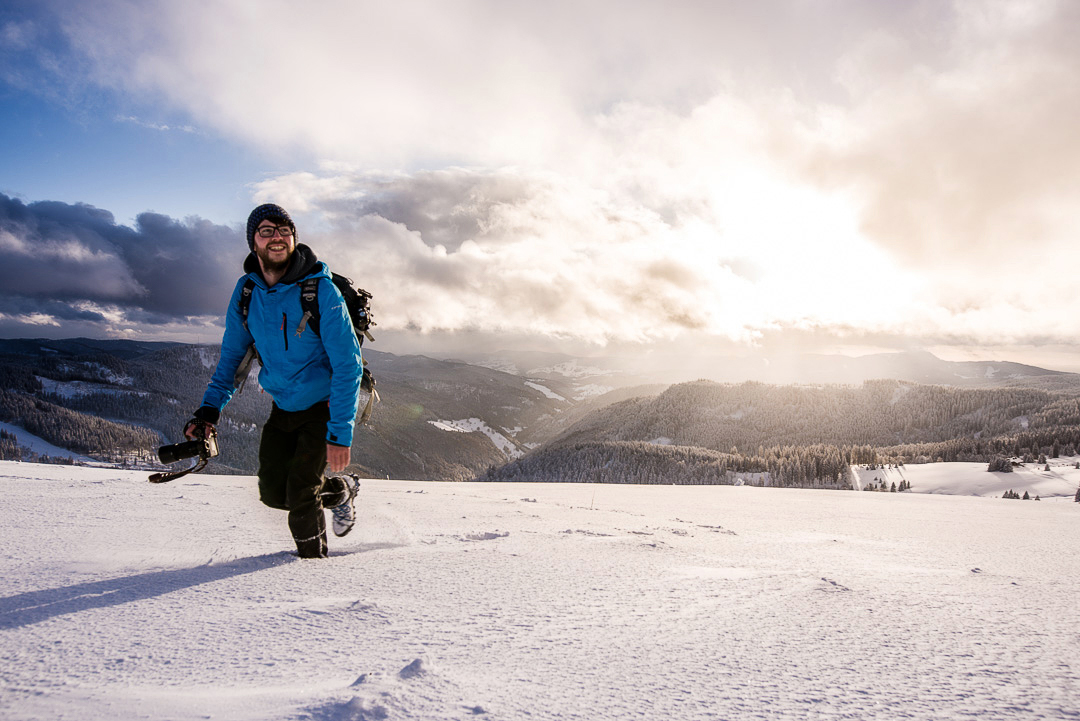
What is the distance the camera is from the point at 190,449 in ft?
10.2

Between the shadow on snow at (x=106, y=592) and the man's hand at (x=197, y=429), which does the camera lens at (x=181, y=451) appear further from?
the shadow on snow at (x=106, y=592)

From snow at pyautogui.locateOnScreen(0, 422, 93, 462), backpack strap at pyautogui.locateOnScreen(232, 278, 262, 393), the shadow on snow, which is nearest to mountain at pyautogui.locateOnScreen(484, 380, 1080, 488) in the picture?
backpack strap at pyautogui.locateOnScreen(232, 278, 262, 393)

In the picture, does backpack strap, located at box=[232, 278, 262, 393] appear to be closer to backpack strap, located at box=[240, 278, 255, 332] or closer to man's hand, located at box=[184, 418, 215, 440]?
backpack strap, located at box=[240, 278, 255, 332]

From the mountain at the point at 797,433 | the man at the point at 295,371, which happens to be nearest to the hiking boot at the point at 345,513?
the man at the point at 295,371

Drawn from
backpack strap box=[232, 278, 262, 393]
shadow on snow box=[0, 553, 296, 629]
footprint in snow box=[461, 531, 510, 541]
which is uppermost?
backpack strap box=[232, 278, 262, 393]

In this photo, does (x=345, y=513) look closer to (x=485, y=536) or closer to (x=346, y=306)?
(x=485, y=536)

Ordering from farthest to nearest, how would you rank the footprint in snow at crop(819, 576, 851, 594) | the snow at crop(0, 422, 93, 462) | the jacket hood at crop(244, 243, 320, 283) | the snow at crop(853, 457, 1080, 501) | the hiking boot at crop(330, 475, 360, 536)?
1. the snow at crop(0, 422, 93, 462)
2. the snow at crop(853, 457, 1080, 501)
3. the hiking boot at crop(330, 475, 360, 536)
4. the jacket hood at crop(244, 243, 320, 283)
5. the footprint in snow at crop(819, 576, 851, 594)

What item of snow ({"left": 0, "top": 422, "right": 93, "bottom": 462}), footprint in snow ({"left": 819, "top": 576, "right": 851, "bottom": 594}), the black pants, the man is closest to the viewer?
footprint in snow ({"left": 819, "top": 576, "right": 851, "bottom": 594})

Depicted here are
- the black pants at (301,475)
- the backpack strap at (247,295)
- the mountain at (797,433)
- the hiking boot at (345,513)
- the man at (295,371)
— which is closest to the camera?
the black pants at (301,475)

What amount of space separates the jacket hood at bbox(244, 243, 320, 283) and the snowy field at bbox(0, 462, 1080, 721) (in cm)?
174

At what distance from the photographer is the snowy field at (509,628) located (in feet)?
4.47

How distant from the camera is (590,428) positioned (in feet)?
602

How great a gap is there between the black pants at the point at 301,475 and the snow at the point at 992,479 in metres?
53.9

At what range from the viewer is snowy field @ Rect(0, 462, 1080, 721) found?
4.47 feet
